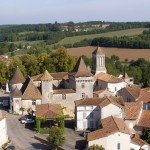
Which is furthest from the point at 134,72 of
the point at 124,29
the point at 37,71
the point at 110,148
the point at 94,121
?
the point at 124,29

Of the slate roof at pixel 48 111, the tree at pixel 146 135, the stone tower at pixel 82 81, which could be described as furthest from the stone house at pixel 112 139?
the stone tower at pixel 82 81

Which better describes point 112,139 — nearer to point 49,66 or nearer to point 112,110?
point 112,110

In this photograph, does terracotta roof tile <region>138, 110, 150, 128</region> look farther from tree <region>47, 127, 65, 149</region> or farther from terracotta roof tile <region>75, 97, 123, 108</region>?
tree <region>47, 127, 65, 149</region>

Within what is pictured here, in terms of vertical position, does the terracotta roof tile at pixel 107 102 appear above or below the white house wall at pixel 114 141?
above

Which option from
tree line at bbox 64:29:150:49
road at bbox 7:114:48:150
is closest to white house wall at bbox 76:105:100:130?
road at bbox 7:114:48:150

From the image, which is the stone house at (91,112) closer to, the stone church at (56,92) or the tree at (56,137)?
the tree at (56,137)

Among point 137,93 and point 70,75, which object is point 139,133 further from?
point 70,75
